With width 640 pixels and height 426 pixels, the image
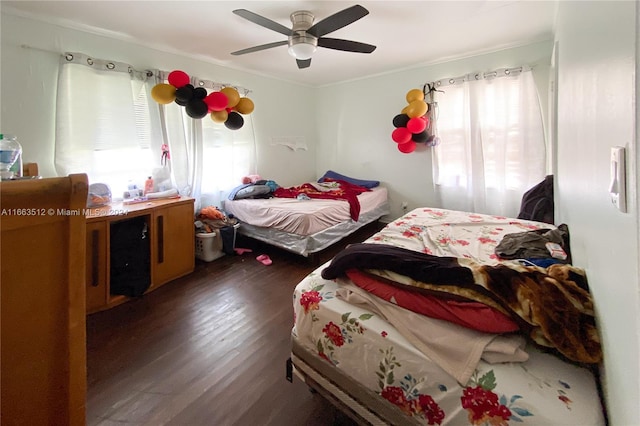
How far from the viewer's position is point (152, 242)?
8.25ft

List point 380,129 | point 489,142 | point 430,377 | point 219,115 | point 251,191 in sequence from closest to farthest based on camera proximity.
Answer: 1. point 430,377
2. point 219,115
3. point 489,142
4. point 251,191
5. point 380,129

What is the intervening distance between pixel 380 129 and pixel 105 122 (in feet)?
11.5

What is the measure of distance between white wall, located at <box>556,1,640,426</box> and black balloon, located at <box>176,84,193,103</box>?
112 inches

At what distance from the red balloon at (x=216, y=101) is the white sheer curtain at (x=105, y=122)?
2.04 feet

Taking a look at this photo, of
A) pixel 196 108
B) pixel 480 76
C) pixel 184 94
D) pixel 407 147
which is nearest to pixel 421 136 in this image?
pixel 407 147

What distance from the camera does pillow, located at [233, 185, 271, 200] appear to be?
11.9 ft

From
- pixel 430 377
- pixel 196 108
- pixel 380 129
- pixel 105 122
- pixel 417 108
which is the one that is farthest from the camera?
pixel 380 129

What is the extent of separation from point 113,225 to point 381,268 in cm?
233

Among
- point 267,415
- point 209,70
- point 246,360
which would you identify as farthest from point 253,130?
point 267,415

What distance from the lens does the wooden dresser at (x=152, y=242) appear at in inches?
84.1

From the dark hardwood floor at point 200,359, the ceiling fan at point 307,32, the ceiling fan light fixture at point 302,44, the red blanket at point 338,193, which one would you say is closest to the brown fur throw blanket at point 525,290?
the dark hardwood floor at point 200,359

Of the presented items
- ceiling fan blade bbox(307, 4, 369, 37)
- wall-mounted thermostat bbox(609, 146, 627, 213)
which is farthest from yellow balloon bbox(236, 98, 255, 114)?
wall-mounted thermostat bbox(609, 146, 627, 213)

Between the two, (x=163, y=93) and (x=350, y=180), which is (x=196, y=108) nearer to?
(x=163, y=93)

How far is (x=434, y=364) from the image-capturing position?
0.89m
